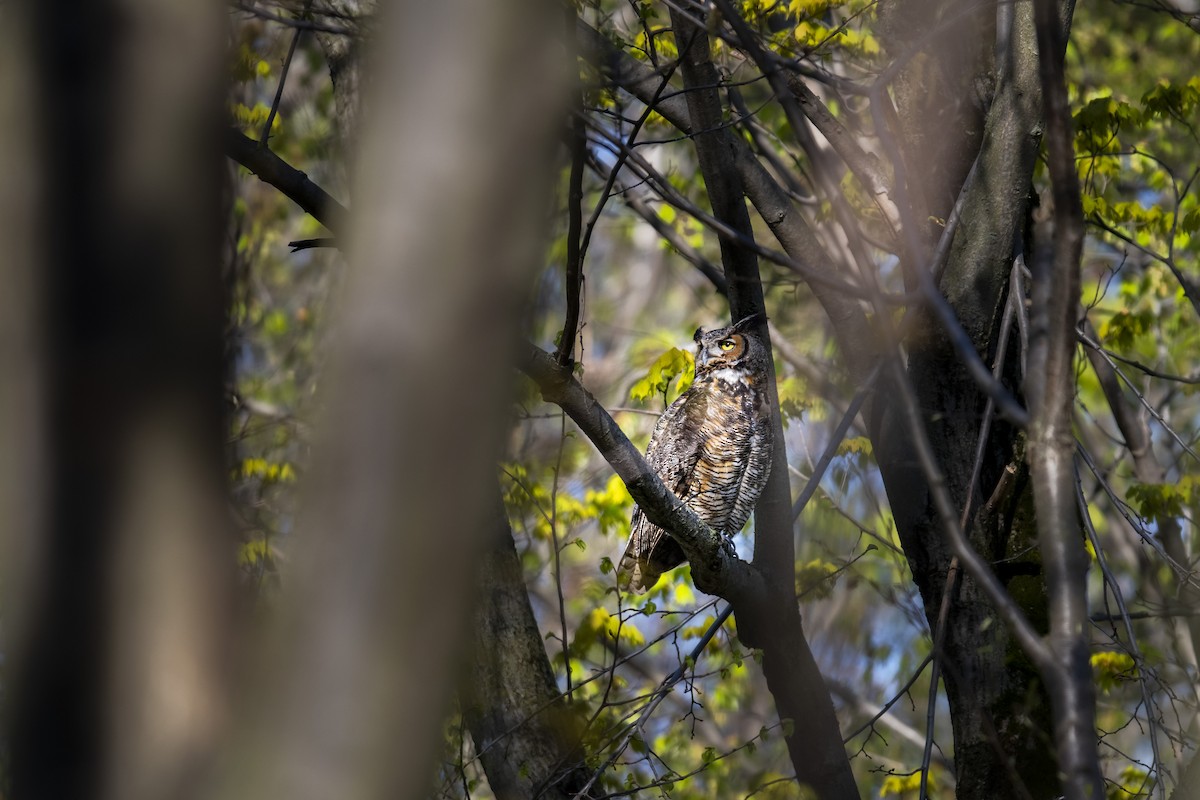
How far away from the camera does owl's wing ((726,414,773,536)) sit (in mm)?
4773

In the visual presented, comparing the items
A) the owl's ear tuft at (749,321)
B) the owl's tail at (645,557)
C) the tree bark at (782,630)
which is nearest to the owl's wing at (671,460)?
the owl's tail at (645,557)

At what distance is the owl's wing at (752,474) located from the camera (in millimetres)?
4773

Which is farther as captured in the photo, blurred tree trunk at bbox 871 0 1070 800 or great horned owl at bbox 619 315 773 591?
great horned owl at bbox 619 315 773 591

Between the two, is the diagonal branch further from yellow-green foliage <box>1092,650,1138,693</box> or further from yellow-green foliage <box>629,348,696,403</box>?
yellow-green foliage <box>1092,650,1138,693</box>

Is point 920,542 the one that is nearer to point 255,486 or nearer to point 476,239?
point 476,239

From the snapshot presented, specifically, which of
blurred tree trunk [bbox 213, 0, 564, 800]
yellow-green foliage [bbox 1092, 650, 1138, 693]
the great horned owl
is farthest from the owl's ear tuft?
blurred tree trunk [bbox 213, 0, 564, 800]

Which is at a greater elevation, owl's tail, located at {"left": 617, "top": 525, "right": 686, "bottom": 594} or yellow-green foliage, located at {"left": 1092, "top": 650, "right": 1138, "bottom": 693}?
owl's tail, located at {"left": 617, "top": 525, "right": 686, "bottom": 594}

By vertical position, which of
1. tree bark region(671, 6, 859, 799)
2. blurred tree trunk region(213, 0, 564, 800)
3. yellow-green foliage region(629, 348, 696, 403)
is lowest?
blurred tree trunk region(213, 0, 564, 800)

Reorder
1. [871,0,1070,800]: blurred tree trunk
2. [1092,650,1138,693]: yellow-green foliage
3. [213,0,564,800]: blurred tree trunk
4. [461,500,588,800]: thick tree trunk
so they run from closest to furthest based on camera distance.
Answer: [213,0,564,800]: blurred tree trunk, [871,0,1070,800]: blurred tree trunk, [461,500,588,800]: thick tree trunk, [1092,650,1138,693]: yellow-green foliage

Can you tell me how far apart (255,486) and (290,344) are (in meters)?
3.13

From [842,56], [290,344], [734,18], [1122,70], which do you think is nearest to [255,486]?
[290,344]

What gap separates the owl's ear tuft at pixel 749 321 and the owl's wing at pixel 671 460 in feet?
2.57

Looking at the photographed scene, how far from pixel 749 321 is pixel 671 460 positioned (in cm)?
109

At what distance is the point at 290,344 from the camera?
953cm
